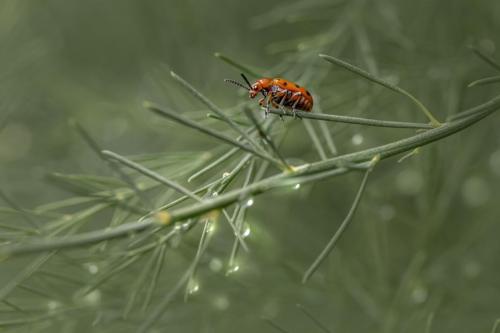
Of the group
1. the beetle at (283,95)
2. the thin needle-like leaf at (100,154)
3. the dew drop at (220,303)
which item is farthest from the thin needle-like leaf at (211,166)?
the dew drop at (220,303)

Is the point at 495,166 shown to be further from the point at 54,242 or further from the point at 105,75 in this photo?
the point at 54,242

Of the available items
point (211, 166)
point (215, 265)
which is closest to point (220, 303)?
point (215, 265)

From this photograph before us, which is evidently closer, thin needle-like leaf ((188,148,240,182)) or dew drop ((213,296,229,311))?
thin needle-like leaf ((188,148,240,182))

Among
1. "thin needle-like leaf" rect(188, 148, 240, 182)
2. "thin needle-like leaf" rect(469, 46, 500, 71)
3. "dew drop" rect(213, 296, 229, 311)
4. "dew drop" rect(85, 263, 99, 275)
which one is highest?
"thin needle-like leaf" rect(188, 148, 240, 182)

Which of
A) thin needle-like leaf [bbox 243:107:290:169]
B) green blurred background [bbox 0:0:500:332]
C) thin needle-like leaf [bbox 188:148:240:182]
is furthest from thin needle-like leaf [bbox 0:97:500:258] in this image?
green blurred background [bbox 0:0:500:332]

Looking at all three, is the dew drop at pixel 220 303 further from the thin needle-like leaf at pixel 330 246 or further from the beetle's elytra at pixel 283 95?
the thin needle-like leaf at pixel 330 246

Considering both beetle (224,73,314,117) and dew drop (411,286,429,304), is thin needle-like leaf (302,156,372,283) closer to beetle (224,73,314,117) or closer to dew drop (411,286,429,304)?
beetle (224,73,314,117)

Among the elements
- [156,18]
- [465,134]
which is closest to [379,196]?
[465,134]
